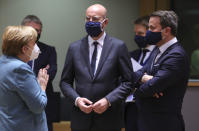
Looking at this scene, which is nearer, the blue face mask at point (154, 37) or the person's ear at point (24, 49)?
the person's ear at point (24, 49)

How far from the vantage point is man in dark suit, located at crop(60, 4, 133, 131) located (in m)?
3.25

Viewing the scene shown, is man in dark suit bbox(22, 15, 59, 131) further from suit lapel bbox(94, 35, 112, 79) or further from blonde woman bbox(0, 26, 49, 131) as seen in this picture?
blonde woman bbox(0, 26, 49, 131)

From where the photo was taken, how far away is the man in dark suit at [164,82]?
3074mm

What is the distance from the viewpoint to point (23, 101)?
2602 mm

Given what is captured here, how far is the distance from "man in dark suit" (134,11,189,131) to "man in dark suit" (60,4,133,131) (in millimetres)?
195

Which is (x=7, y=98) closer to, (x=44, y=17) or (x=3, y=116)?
(x=3, y=116)

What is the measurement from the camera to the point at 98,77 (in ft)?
10.7

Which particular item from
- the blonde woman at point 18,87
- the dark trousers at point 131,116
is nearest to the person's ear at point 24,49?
the blonde woman at point 18,87

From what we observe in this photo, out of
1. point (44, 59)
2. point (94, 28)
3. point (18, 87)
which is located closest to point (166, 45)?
point (94, 28)

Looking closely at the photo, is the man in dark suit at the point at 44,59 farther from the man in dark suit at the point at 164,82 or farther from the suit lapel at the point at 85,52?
the man in dark suit at the point at 164,82

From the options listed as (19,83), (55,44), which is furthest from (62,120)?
(19,83)

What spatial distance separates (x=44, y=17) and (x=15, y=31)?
9.56 ft

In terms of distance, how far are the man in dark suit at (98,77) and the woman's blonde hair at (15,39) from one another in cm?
79

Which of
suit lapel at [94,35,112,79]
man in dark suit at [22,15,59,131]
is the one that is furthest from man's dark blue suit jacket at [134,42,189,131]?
man in dark suit at [22,15,59,131]
